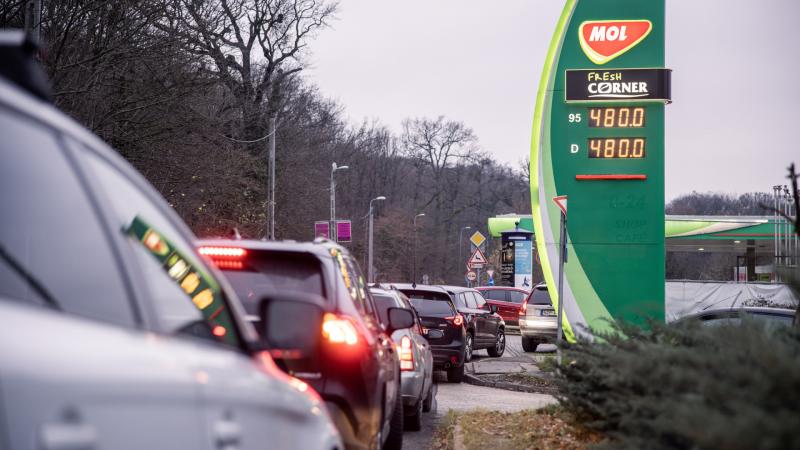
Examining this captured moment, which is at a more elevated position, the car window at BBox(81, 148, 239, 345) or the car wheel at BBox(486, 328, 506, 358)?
the car window at BBox(81, 148, 239, 345)

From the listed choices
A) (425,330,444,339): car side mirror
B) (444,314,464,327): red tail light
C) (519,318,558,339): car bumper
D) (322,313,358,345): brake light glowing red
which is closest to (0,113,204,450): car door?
(322,313,358,345): brake light glowing red

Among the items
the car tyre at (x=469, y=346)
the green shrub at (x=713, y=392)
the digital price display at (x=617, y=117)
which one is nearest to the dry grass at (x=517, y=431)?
the green shrub at (x=713, y=392)

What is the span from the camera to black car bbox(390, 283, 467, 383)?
1902cm

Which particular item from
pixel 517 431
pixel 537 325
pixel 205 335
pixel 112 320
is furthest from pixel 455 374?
pixel 112 320

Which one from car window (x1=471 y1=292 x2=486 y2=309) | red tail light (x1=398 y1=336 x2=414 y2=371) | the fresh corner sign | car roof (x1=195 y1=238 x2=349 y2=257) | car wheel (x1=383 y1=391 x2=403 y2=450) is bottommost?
car wheel (x1=383 y1=391 x2=403 y2=450)

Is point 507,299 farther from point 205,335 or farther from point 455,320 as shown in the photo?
point 205,335

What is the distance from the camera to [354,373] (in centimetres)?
652

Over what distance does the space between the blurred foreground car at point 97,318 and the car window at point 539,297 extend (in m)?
26.6

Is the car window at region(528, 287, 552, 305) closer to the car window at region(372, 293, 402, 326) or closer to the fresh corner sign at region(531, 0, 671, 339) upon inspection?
the fresh corner sign at region(531, 0, 671, 339)

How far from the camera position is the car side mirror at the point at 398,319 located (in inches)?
360

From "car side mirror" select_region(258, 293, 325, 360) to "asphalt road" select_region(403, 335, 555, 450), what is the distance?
8030 millimetres

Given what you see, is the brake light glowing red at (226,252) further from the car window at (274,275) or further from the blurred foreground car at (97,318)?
the blurred foreground car at (97,318)

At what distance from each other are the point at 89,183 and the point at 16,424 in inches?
35.1

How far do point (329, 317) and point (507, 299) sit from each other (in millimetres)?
31978
